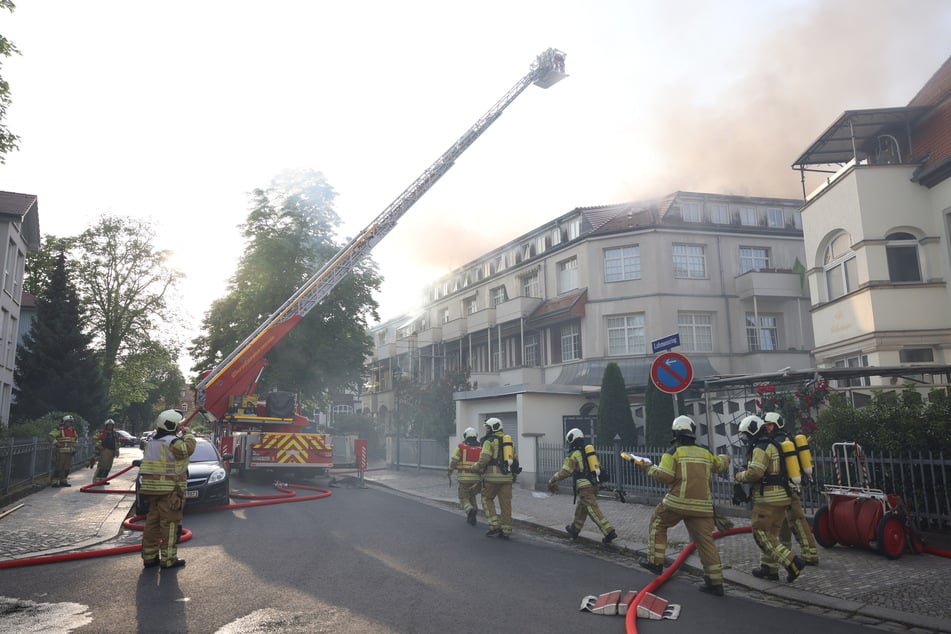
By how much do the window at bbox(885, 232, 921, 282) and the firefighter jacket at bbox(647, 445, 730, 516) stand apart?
12334 mm

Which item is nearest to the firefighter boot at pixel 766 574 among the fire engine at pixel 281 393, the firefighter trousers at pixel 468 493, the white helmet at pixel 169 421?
the firefighter trousers at pixel 468 493

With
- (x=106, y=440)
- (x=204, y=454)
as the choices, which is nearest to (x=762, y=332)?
(x=204, y=454)

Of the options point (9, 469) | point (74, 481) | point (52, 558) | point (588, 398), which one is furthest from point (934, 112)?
point (74, 481)

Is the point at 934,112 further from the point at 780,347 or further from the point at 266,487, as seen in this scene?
the point at 266,487

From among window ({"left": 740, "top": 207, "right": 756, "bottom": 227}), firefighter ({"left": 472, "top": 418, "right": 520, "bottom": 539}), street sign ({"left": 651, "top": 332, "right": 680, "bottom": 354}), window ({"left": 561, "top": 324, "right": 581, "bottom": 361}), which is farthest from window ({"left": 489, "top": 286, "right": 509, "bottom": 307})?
street sign ({"left": 651, "top": 332, "right": 680, "bottom": 354})

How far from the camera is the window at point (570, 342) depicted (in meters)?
29.9

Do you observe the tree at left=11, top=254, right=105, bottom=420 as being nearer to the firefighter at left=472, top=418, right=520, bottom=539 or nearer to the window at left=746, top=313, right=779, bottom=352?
the firefighter at left=472, top=418, right=520, bottom=539

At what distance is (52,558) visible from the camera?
795cm

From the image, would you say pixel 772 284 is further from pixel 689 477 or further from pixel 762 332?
pixel 689 477

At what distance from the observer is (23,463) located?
15.7 m

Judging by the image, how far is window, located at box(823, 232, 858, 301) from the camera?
1734cm

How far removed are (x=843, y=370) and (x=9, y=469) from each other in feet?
55.7

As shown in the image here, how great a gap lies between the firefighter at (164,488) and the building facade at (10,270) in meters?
21.2

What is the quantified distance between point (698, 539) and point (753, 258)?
25556 mm
